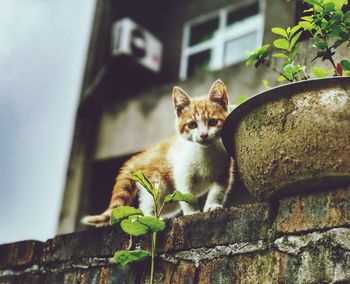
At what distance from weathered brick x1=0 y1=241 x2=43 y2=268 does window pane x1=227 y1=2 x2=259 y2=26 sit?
19.2ft

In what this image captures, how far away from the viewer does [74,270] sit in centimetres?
196

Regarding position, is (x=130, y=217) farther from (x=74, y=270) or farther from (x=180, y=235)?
Result: (x=74, y=270)

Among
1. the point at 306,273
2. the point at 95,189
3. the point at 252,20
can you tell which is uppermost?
the point at 252,20

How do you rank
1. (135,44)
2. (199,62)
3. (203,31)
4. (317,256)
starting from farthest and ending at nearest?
(203,31)
(199,62)
(135,44)
(317,256)

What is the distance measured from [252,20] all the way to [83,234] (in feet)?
19.4

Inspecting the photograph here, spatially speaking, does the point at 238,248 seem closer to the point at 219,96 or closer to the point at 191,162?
the point at 191,162

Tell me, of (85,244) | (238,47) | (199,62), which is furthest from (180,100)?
(199,62)

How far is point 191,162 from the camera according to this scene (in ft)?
7.80

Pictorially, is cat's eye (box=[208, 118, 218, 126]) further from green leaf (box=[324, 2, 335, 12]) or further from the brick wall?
green leaf (box=[324, 2, 335, 12])

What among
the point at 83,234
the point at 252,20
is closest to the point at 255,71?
the point at 252,20

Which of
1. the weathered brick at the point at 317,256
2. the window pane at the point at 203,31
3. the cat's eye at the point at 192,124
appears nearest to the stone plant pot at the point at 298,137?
the weathered brick at the point at 317,256

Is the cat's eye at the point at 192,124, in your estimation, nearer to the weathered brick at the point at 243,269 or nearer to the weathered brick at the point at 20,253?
the weathered brick at the point at 20,253

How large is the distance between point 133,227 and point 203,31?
21.4ft

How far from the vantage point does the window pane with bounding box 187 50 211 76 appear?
25.7 ft
